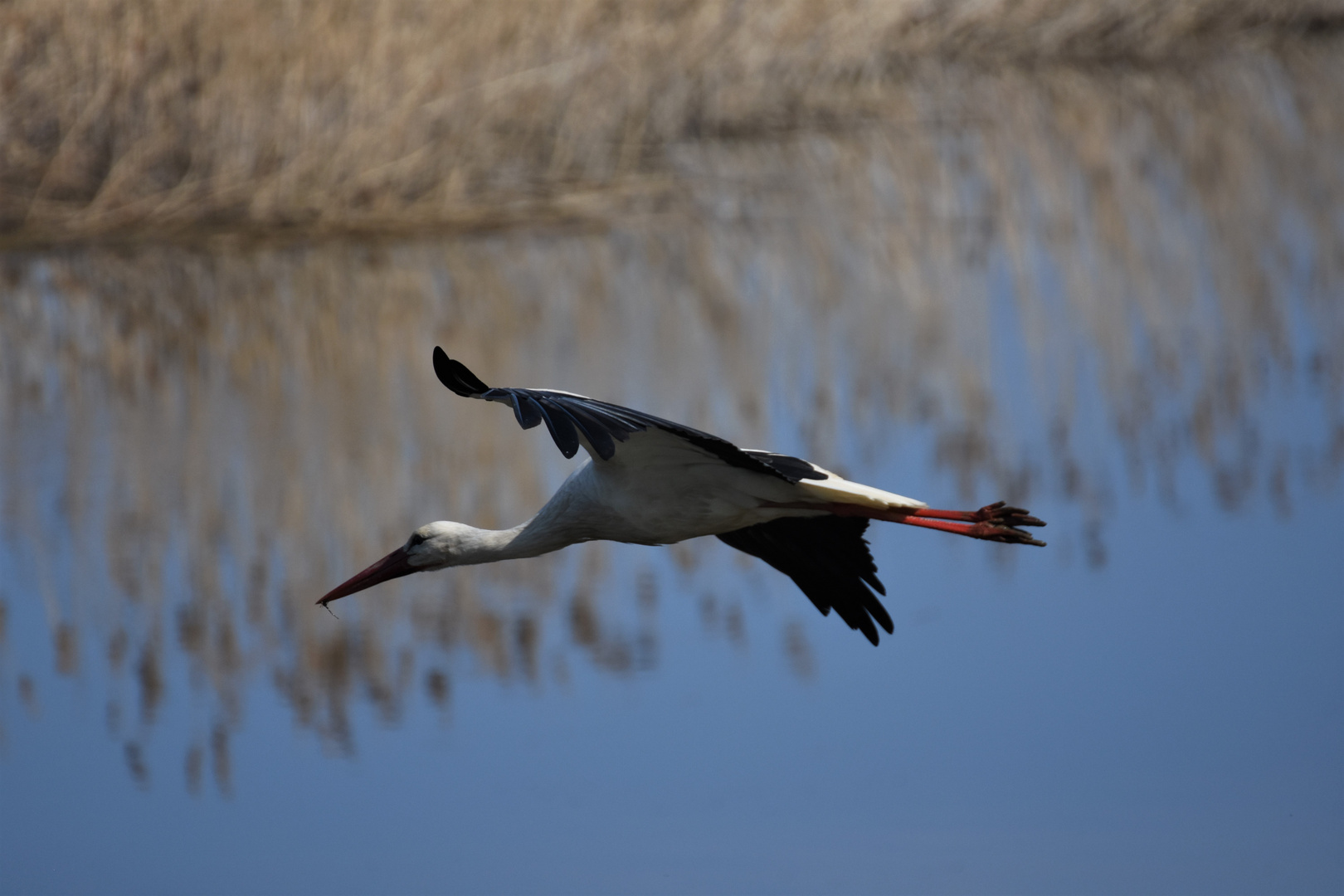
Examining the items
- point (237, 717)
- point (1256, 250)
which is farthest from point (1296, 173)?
point (237, 717)

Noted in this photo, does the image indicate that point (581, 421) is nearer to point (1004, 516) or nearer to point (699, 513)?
point (699, 513)

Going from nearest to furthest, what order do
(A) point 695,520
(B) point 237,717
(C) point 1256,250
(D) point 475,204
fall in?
(A) point 695,520, (B) point 237,717, (C) point 1256,250, (D) point 475,204

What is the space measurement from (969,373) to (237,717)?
4.52 m

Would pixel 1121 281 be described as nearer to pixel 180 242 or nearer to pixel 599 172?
pixel 599 172

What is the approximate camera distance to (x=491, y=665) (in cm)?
700

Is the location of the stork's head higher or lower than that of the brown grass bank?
lower

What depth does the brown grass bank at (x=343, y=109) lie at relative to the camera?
11.6 m

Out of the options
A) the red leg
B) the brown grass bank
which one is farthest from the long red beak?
the brown grass bank

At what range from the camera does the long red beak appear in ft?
16.8

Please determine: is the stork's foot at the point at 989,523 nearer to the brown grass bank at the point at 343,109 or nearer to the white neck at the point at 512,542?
the white neck at the point at 512,542

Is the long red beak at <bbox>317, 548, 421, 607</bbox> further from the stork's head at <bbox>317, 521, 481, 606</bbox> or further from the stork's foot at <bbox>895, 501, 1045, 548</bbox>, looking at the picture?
the stork's foot at <bbox>895, 501, 1045, 548</bbox>

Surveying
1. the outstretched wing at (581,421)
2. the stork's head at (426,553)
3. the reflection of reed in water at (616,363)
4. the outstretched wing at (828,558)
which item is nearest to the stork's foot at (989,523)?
the outstretched wing at (828,558)

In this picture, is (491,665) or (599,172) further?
(599,172)

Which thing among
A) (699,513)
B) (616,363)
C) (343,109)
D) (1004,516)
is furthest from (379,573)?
(343,109)
